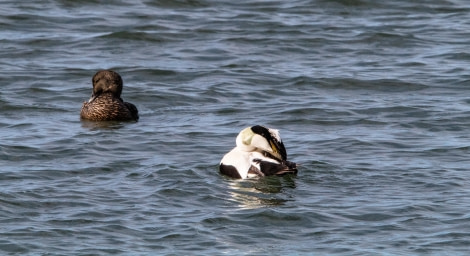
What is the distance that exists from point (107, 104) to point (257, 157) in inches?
162

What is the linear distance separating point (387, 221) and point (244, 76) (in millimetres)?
7740

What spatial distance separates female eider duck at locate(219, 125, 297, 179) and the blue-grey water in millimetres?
124

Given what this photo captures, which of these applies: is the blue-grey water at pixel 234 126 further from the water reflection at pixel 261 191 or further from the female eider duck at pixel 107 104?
the female eider duck at pixel 107 104

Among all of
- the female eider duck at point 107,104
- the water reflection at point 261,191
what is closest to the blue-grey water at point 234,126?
the water reflection at point 261,191

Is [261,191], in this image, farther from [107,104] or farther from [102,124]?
[107,104]

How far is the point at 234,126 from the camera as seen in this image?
46.8 feet

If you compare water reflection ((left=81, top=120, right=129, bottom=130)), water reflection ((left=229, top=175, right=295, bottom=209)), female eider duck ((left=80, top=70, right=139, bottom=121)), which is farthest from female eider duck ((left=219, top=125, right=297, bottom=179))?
female eider duck ((left=80, top=70, right=139, bottom=121))

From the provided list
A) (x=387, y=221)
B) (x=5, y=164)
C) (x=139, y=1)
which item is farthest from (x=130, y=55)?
(x=387, y=221)

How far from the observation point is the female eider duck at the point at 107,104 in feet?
48.9

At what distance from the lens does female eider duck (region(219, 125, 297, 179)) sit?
11.2 m

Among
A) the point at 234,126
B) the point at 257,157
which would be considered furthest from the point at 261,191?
the point at 234,126

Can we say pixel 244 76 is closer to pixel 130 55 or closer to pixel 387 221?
pixel 130 55

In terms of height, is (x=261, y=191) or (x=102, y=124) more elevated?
(x=261, y=191)

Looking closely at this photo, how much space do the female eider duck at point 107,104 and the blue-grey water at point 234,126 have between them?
0.18 m
